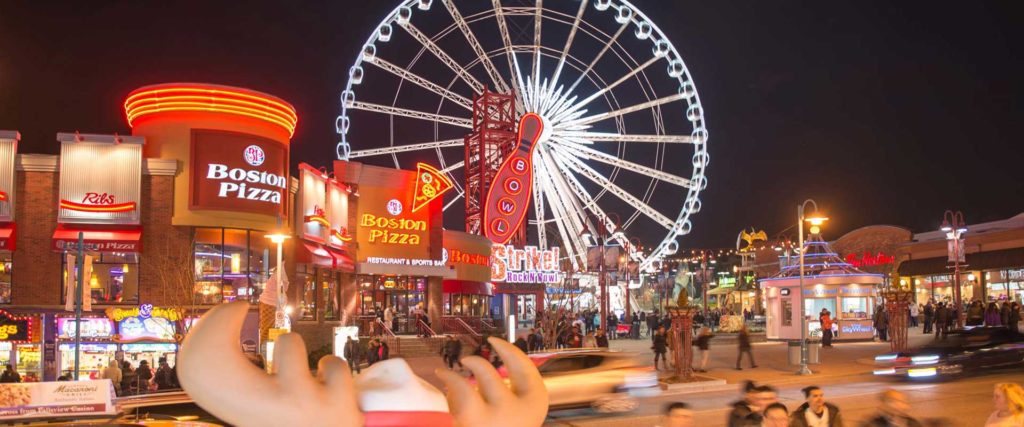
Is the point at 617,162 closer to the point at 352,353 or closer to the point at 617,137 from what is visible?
the point at 617,137

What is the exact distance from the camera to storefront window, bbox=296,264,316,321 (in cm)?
3291

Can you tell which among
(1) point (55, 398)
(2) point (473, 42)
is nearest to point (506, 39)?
(2) point (473, 42)

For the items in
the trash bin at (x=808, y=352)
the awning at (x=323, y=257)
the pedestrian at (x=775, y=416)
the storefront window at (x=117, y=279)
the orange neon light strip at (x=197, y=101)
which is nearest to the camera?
the pedestrian at (x=775, y=416)

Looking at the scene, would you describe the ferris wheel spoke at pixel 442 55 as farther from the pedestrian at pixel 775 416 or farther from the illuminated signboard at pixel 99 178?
the pedestrian at pixel 775 416

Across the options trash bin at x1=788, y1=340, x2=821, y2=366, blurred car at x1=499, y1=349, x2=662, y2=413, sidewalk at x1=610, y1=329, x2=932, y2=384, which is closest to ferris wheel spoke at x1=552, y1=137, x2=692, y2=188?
sidewalk at x1=610, y1=329, x2=932, y2=384

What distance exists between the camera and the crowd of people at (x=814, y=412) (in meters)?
6.77

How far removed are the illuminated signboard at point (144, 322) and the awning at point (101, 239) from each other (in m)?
1.77

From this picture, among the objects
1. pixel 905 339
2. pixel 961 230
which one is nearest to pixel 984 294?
pixel 961 230

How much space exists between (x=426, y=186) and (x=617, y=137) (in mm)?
10611

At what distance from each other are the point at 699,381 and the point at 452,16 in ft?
89.8

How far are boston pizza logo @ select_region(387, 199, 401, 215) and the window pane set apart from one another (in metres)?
11.2

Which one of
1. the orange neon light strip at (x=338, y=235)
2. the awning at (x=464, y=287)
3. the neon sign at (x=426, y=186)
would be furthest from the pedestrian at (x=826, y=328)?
the orange neon light strip at (x=338, y=235)

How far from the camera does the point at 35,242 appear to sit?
26.5 meters

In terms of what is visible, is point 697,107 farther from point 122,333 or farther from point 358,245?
point 122,333
